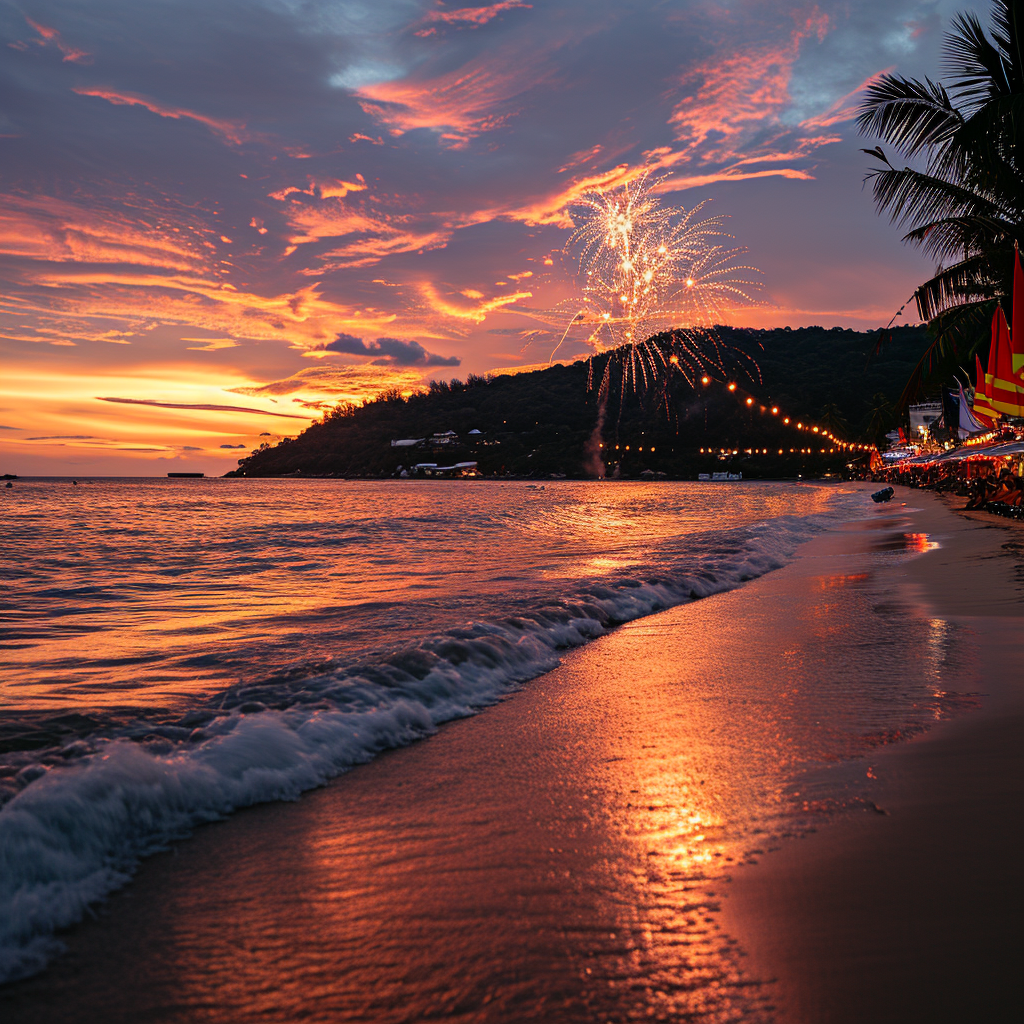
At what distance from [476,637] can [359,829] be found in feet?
14.4

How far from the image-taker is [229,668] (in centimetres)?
727

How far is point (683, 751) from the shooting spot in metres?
4.58

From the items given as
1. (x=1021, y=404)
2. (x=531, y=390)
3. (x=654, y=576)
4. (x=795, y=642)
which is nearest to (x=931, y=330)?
(x=1021, y=404)

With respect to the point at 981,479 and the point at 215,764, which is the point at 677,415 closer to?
the point at 981,479

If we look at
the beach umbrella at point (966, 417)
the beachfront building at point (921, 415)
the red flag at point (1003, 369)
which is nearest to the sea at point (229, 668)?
the red flag at point (1003, 369)

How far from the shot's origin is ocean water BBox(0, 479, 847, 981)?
3635mm

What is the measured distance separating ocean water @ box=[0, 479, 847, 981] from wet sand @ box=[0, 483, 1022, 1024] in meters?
0.30

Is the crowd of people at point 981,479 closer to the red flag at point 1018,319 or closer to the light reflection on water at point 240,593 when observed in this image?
the red flag at point 1018,319

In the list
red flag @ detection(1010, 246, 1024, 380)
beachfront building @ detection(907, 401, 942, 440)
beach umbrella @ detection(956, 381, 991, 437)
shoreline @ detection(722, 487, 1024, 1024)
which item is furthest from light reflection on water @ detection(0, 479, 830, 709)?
beachfront building @ detection(907, 401, 942, 440)

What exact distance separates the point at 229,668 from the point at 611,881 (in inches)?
206

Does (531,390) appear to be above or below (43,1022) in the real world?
above

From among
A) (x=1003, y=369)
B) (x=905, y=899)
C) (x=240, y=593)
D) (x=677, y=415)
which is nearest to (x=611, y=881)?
(x=905, y=899)

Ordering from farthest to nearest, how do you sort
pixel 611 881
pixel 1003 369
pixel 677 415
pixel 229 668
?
pixel 677 415 → pixel 1003 369 → pixel 229 668 → pixel 611 881

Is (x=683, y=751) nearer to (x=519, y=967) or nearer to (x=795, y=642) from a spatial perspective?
(x=519, y=967)
